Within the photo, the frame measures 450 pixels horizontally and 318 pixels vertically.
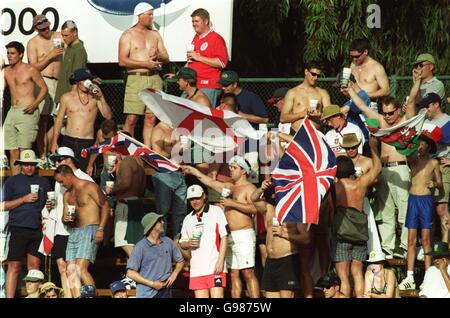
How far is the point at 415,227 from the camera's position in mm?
25859

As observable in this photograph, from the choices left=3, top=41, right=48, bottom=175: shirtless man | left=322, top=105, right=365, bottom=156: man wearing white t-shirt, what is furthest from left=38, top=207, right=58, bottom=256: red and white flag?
left=322, top=105, right=365, bottom=156: man wearing white t-shirt

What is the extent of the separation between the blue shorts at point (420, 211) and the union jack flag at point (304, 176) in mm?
1740

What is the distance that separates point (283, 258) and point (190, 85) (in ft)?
11.3

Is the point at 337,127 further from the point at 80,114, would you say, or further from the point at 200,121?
the point at 80,114

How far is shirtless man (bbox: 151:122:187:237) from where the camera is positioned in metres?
26.7

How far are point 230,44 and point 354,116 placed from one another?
12.3ft

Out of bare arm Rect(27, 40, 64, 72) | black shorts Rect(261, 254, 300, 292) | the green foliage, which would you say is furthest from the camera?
the green foliage

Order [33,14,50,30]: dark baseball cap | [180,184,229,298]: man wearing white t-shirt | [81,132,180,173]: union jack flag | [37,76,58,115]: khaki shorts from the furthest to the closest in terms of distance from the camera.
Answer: [33,14,50,30]: dark baseball cap < [37,76,58,115]: khaki shorts < [81,132,180,173]: union jack flag < [180,184,229,298]: man wearing white t-shirt

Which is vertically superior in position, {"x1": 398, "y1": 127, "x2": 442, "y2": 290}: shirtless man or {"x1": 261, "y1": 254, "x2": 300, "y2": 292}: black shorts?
{"x1": 398, "y1": 127, "x2": 442, "y2": 290}: shirtless man

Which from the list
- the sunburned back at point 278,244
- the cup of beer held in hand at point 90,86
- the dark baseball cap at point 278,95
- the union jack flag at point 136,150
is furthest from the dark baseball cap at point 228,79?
the sunburned back at point 278,244

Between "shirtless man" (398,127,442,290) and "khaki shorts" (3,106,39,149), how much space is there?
20.4 ft

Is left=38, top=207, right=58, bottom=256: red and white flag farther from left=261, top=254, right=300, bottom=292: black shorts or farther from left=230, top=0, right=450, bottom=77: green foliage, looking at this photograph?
left=230, top=0, right=450, bottom=77: green foliage

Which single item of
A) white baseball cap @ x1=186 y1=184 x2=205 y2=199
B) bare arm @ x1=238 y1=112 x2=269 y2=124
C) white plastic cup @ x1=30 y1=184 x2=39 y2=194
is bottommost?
white plastic cup @ x1=30 y1=184 x2=39 y2=194

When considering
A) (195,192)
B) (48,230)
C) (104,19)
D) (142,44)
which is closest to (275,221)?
(195,192)
